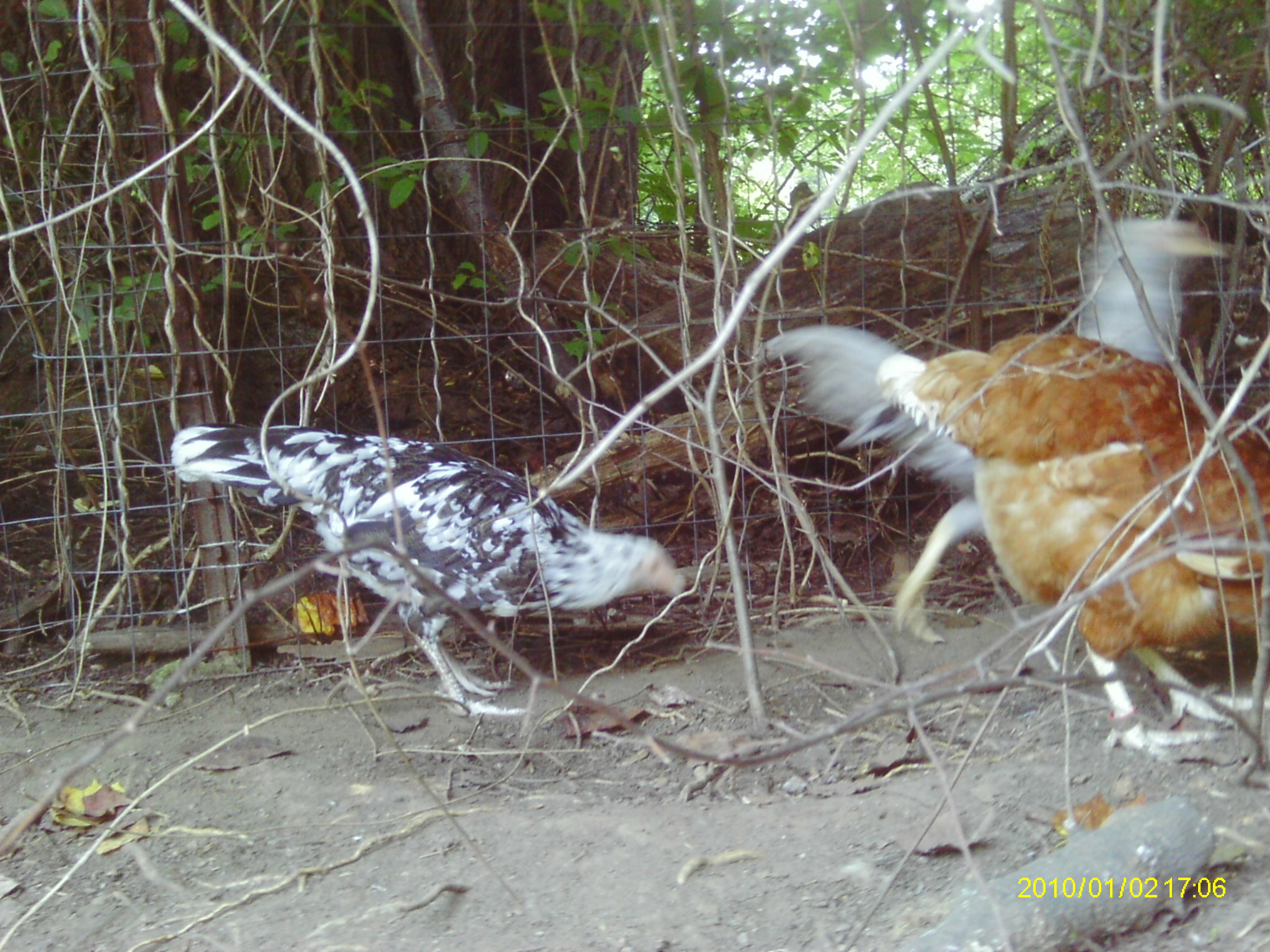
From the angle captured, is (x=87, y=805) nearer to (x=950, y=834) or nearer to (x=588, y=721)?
(x=588, y=721)

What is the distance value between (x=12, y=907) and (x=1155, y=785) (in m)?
2.53

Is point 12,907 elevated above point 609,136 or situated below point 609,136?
below

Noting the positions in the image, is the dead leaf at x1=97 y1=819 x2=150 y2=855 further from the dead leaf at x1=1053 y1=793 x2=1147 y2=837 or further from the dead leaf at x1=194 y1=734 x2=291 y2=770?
the dead leaf at x1=1053 y1=793 x2=1147 y2=837

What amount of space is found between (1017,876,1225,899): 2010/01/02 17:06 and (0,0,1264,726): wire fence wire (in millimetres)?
1151

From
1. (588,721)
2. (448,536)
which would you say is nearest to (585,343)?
(448,536)

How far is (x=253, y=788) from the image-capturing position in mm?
2629

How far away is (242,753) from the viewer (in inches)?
111

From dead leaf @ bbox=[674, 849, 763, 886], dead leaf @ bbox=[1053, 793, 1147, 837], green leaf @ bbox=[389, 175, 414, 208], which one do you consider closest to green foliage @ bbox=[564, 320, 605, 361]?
green leaf @ bbox=[389, 175, 414, 208]

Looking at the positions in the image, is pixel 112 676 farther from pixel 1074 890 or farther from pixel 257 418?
pixel 1074 890

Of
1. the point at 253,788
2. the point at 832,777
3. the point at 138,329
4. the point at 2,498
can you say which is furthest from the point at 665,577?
the point at 2,498

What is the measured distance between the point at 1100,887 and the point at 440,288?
11.1 feet

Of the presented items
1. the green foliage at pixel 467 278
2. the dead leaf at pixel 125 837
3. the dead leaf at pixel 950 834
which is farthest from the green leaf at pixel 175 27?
the dead leaf at pixel 950 834

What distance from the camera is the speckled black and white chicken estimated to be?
3.24m

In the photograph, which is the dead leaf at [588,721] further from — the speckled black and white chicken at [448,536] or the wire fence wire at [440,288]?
the wire fence wire at [440,288]
